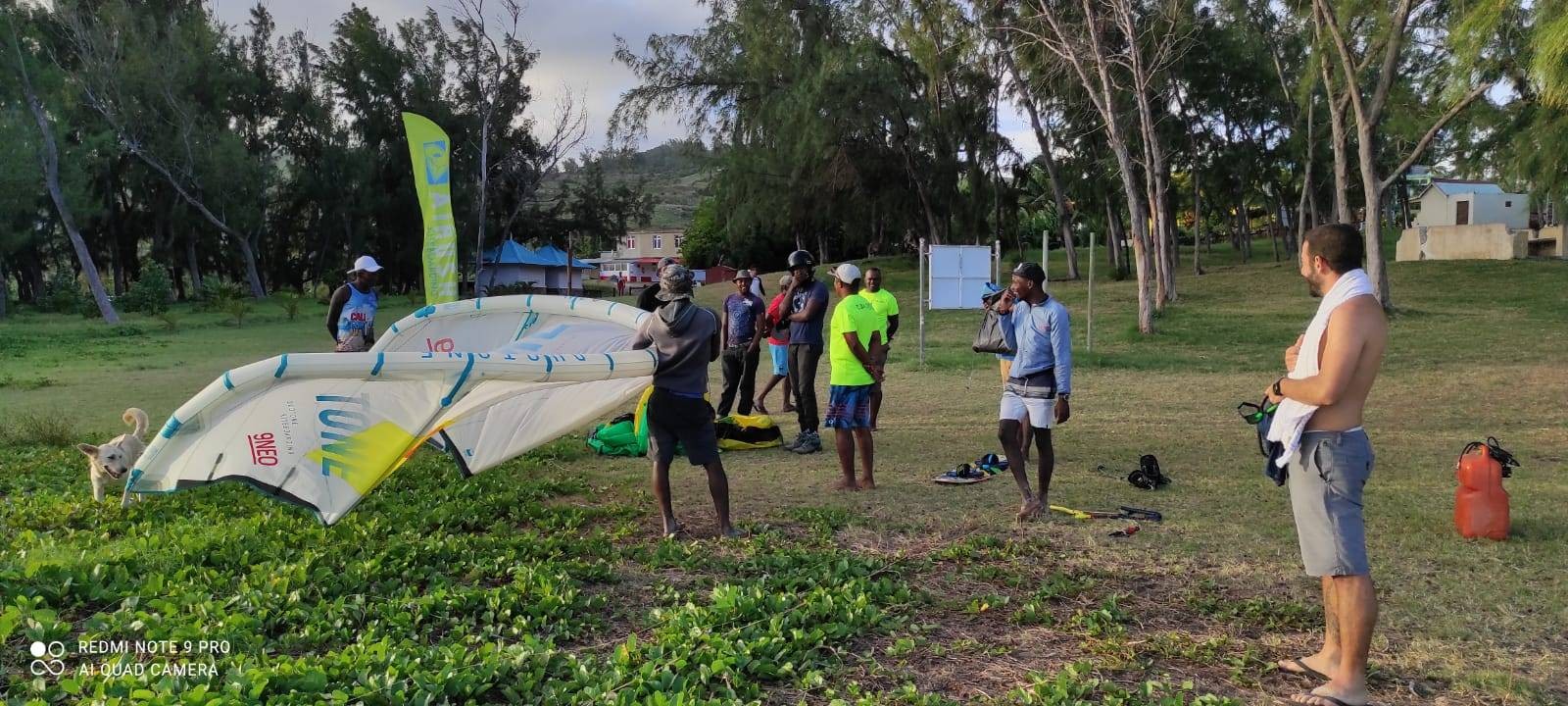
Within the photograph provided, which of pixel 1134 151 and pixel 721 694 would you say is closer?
pixel 721 694

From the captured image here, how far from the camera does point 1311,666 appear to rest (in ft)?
12.5

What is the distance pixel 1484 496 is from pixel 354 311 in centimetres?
800

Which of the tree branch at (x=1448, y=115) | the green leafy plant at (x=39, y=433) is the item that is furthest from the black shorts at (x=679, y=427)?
the tree branch at (x=1448, y=115)

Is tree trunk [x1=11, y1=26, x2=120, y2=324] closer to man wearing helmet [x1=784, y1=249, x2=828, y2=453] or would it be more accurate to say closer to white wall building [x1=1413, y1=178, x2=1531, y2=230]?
man wearing helmet [x1=784, y1=249, x2=828, y2=453]

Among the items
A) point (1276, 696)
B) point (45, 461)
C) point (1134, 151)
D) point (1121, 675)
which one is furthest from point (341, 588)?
point (1134, 151)

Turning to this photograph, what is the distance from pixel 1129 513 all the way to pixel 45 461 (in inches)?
325

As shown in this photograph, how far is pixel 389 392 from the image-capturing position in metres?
5.49

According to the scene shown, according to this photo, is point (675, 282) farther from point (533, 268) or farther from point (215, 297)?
point (533, 268)

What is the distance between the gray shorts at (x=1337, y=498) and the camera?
3.58m

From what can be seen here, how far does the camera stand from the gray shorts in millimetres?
3576

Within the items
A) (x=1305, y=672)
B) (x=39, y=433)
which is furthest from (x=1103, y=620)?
(x=39, y=433)

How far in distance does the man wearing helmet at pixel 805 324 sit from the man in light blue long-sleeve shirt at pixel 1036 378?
2259mm

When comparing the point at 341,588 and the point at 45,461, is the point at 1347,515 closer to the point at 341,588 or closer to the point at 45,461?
the point at 341,588

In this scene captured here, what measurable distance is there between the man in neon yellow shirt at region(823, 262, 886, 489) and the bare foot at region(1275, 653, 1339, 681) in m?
3.53
